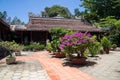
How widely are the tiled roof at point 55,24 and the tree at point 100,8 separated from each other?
352 cm

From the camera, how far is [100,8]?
31188 mm

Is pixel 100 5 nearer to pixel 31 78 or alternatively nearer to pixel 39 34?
pixel 39 34

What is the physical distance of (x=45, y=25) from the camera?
1018 inches

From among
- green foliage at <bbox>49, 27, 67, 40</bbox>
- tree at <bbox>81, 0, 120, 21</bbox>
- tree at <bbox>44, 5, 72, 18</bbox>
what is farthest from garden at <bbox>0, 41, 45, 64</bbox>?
tree at <bbox>44, 5, 72, 18</bbox>

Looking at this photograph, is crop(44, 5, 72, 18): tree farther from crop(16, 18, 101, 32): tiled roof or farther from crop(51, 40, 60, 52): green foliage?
crop(51, 40, 60, 52): green foliage

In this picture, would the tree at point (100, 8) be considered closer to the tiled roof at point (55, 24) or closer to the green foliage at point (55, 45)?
the tiled roof at point (55, 24)

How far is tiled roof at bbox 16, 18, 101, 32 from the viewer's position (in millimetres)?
24708

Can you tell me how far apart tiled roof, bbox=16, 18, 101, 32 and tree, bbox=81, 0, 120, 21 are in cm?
352

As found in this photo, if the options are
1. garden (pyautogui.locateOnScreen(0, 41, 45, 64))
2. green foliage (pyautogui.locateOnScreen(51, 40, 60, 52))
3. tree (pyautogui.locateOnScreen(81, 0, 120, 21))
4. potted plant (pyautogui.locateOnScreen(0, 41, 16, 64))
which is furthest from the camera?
tree (pyautogui.locateOnScreen(81, 0, 120, 21))

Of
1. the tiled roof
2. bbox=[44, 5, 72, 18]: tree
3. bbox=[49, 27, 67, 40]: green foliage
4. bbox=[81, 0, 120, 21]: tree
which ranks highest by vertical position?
bbox=[44, 5, 72, 18]: tree

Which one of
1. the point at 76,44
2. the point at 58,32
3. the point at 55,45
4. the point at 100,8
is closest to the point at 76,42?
the point at 76,44

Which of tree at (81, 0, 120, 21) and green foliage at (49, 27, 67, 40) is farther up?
tree at (81, 0, 120, 21)

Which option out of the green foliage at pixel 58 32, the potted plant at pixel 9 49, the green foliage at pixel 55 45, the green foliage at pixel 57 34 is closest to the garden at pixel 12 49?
the potted plant at pixel 9 49

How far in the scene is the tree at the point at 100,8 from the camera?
97.5 ft
